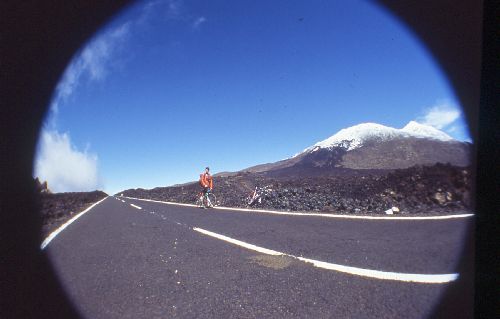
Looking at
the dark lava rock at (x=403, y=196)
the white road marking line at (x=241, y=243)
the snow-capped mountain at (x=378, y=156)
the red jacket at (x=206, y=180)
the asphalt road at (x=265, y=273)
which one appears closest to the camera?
the asphalt road at (x=265, y=273)

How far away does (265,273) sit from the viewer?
138 inches

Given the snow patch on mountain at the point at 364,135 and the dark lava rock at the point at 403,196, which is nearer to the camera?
the dark lava rock at the point at 403,196

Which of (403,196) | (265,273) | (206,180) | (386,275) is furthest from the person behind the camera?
(206,180)

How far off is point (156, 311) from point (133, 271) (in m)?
1.50

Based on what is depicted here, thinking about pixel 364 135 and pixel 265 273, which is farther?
pixel 364 135

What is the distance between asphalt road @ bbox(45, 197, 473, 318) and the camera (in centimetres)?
254

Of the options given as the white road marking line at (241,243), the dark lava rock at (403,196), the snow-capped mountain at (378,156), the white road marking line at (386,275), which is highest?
the snow-capped mountain at (378,156)

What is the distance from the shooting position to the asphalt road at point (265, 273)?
8.35 ft

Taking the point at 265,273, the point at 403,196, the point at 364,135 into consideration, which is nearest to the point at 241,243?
the point at 265,273

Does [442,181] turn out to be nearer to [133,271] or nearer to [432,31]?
[432,31]

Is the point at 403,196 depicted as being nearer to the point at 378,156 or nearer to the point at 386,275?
the point at 386,275

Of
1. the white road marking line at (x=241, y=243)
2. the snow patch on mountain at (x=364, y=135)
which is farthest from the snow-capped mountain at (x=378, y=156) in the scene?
the white road marking line at (x=241, y=243)

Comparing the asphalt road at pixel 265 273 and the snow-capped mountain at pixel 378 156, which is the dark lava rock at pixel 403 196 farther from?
the snow-capped mountain at pixel 378 156

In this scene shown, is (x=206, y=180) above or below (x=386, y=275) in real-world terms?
above
